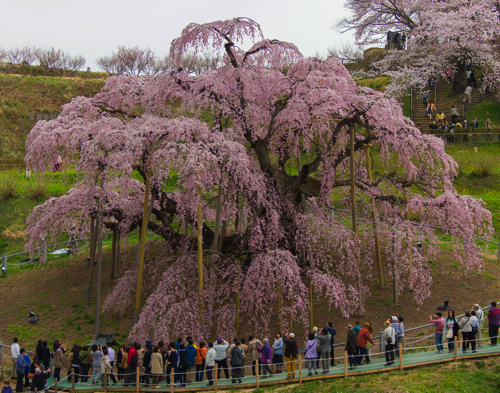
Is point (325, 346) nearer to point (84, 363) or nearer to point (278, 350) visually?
point (278, 350)

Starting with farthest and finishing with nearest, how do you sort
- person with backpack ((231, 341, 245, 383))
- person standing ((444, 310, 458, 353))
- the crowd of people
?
person standing ((444, 310, 458, 353)), person with backpack ((231, 341, 245, 383)), the crowd of people

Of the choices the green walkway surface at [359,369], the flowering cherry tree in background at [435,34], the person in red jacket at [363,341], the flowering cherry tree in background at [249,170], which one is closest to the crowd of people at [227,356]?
the person in red jacket at [363,341]

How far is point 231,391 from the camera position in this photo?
1162cm

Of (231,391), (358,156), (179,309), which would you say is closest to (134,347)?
(179,309)

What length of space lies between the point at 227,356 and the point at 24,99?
148 ft

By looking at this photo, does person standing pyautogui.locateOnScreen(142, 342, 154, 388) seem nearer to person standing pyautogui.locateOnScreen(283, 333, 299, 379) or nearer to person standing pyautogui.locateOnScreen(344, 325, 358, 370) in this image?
person standing pyautogui.locateOnScreen(283, 333, 299, 379)

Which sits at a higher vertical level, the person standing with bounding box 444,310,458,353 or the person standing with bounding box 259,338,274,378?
the person standing with bounding box 444,310,458,353

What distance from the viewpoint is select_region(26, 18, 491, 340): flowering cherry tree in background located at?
14359 mm

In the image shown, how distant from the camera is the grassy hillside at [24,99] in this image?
43294 millimetres

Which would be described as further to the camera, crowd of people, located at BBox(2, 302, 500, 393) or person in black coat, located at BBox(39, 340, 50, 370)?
person in black coat, located at BBox(39, 340, 50, 370)

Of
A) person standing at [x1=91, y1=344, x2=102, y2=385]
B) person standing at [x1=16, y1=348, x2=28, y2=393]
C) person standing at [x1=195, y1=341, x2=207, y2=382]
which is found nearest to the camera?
person standing at [x1=195, y1=341, x2=207, y2=382]

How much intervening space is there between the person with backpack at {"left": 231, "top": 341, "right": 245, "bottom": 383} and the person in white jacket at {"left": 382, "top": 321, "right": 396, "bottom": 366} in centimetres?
363

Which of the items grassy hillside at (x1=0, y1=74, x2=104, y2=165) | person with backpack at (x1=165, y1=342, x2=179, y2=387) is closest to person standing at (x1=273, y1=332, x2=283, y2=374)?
person with backpack at (x1=165, y1=342, x2=179, y2=387)

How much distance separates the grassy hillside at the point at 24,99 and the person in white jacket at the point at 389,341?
37.8 meters
